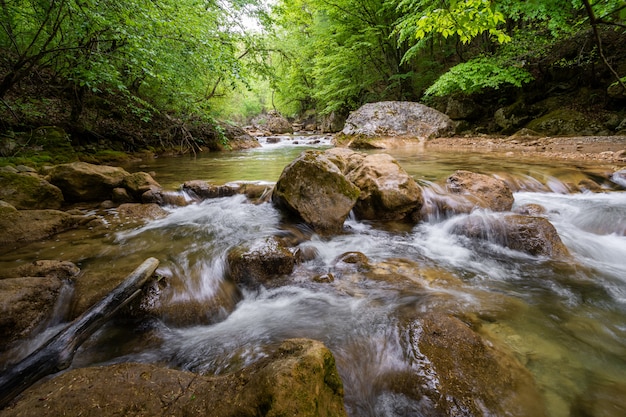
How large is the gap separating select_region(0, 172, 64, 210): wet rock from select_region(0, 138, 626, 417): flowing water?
1352 mm

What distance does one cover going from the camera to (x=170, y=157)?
1113 centimetres

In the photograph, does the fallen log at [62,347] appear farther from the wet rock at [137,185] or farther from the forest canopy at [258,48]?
the wet rock at [137,185]

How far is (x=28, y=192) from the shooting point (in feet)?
14.1

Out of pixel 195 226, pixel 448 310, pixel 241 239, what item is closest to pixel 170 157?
pixel 195 226

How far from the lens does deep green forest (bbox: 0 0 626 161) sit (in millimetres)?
3854

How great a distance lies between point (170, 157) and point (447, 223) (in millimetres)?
10730

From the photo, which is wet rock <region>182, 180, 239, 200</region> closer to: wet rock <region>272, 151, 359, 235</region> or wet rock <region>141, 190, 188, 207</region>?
wet rock <region>141, 190, 188, 207</region>

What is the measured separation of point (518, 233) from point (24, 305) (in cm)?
529

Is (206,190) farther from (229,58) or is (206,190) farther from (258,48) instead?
(258,48)

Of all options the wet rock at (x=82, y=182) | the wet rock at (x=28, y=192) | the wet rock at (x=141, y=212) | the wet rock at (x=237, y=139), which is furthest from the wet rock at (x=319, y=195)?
the wet rock at (x=237, y=139)

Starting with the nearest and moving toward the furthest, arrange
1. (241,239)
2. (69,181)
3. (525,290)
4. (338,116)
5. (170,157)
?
(525,290) → (241,239) → (69,181) → (170,157) → (338,116)

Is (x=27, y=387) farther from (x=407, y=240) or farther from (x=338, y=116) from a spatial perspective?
(x=338, y=116)

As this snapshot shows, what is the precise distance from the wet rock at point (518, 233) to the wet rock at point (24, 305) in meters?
4.89

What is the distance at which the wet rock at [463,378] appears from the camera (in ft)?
5.08
